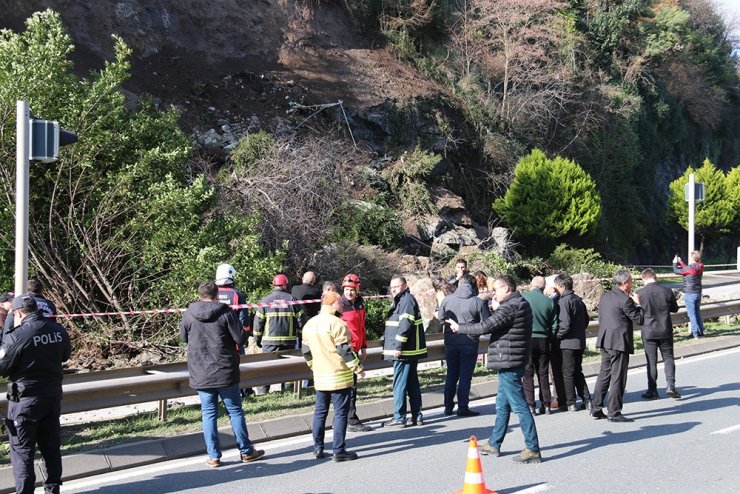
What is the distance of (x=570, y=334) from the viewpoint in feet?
33.3

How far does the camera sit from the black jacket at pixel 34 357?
20.5 ft

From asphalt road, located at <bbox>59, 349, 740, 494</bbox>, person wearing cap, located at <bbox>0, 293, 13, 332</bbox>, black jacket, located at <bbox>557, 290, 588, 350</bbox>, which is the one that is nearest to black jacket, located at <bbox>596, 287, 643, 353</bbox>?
black jacket, located at <bbox>557, 290, 588, 350</bbox>

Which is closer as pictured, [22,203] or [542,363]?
[22,203]

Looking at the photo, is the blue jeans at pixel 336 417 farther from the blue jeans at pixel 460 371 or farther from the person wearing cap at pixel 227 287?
the blue jeans at pixel 460 371

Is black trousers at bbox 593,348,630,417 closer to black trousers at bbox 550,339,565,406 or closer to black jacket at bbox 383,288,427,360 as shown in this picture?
black trousers at bbox 550,339,565,406

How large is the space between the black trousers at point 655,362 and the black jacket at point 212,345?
20.2 ft

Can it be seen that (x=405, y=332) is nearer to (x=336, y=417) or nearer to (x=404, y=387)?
(x=404, y=387)

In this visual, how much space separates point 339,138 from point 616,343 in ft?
59.9

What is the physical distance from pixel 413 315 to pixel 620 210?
106ft

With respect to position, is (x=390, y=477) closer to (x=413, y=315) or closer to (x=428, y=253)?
(x=413, y=315)

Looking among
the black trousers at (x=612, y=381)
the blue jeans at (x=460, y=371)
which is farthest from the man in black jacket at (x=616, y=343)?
the blue jeans at (x=460, y=371)

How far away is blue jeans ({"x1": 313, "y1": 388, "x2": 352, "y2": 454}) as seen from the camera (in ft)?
25.4

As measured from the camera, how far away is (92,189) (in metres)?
14.5

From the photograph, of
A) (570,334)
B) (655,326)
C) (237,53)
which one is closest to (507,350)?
(570,334)
